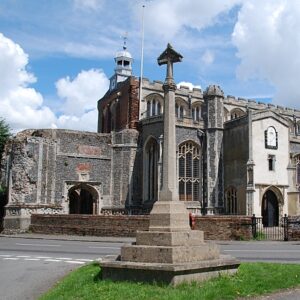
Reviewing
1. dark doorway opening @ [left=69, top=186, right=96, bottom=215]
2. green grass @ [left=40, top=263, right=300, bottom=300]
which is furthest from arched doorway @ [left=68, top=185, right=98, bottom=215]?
green grass @ [left=40, top=263, right=300, bottom=300]

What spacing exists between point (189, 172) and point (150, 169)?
2865 millimetres

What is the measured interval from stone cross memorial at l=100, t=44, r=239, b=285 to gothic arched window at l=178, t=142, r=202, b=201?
74.2 ft

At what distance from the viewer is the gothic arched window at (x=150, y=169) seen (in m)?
32.8

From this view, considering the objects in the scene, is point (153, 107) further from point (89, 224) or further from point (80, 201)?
point (89, 224)

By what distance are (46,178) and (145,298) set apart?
24.4 meters

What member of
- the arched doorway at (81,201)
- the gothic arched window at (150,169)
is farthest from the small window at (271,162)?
the arched doorway at (81,201)

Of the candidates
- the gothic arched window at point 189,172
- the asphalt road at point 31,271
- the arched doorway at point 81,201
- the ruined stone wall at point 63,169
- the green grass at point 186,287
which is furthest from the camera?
the arched doorway at point 81,201

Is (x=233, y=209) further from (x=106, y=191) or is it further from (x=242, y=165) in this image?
(x=106, y=191)

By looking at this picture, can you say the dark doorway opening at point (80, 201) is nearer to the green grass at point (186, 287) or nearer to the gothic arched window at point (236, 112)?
the gothic arched window at point (236, 112)

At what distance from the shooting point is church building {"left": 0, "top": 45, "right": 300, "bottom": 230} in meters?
30.7

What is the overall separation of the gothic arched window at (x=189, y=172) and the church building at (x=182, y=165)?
7cm

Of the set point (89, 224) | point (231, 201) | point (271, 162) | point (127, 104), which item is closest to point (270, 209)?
point (231, 201)

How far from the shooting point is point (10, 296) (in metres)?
9.05

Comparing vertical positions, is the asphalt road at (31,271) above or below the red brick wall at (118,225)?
below
